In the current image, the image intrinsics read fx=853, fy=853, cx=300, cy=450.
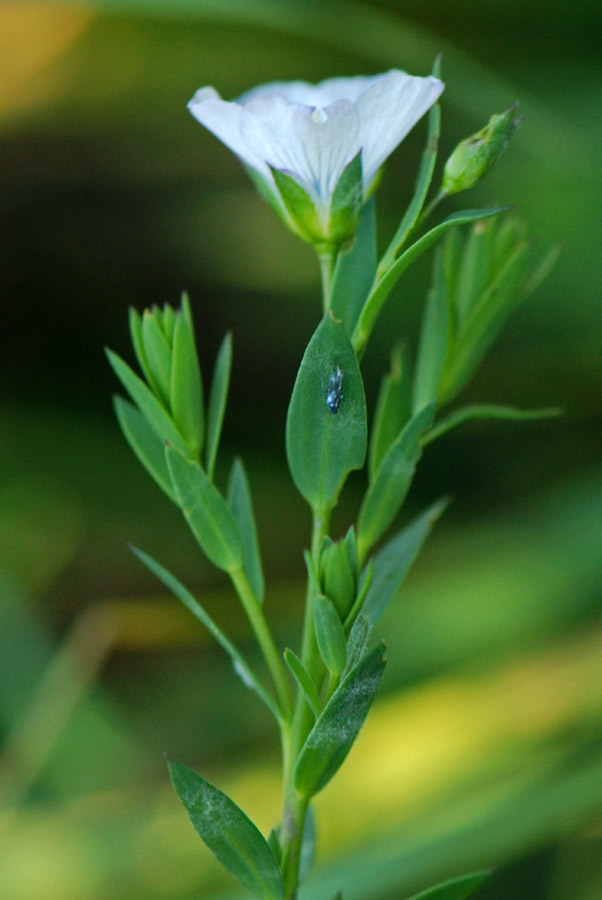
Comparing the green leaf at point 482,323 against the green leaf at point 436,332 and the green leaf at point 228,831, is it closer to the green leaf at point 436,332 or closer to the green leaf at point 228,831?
the green leaf at point 436,332

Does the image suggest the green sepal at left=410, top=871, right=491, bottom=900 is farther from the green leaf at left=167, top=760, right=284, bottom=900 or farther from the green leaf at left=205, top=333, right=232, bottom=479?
the green leaf at left=205, top=333, right=232, bottom=479

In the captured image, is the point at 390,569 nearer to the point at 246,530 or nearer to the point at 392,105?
the point at 246,530

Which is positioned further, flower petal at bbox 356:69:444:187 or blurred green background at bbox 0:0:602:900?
blurred green background at bbox 0:0:602:900

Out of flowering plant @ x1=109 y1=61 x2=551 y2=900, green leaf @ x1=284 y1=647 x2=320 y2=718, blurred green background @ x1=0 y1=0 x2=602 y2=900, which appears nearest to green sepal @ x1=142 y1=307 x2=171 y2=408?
flowering plant @ x1=109 y1=61 x2=551 y2=900

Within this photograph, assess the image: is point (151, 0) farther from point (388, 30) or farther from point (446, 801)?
point (446, 801)

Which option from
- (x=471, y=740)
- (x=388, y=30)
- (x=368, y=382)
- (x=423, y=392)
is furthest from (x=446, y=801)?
(x=388, y=30)

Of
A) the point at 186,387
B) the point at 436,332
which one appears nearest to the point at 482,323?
the point at 436,332

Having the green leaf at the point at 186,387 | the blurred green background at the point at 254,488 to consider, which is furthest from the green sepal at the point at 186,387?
the blurred green background at the point at 254,488

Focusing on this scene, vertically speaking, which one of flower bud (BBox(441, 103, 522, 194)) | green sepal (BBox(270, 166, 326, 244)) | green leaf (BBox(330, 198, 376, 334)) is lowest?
green leaf (BBox(330, 198, 376, 334))
